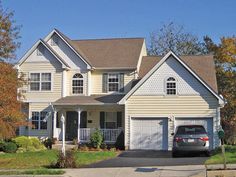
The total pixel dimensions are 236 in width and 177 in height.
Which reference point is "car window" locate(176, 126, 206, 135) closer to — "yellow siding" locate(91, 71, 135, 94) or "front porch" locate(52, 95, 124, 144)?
"front porch" locate(52, 95, 124, 144)

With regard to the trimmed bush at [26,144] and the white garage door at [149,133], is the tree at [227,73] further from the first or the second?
the trimmed bush at [26,144]

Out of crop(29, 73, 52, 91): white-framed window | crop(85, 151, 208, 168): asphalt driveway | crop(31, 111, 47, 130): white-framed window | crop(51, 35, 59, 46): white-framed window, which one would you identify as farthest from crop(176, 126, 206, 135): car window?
crop(51, 35, 59, 46): white-framed window

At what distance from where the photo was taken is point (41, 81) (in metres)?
34.3

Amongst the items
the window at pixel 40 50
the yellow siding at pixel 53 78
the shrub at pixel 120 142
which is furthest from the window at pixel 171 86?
the window at pixel 40 50

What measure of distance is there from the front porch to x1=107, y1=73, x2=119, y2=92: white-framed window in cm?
152

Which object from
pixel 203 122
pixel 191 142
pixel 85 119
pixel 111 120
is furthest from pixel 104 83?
pixel 191 142

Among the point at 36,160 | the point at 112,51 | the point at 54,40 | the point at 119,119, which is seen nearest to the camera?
the point at 36,160

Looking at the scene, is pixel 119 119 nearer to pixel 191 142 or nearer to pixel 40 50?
pixel 40 50

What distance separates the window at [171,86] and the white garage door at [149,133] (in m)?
1.88

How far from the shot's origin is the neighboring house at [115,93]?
1190 inches

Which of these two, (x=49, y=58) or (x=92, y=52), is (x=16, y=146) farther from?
(x=92, y=52)

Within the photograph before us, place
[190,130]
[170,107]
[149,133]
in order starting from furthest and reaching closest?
[149,133] < [170,107] < [190,130]

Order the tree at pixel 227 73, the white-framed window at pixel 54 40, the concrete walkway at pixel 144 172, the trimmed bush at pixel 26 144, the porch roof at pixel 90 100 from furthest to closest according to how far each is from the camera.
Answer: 1. the tree at pixel 227 73
2. the white-framed window at pixel 54 40
3. the porch roof at pixel 90 100
4. the trimmed bush at pixel 26 144
5. the concrete walkway at pixel 144 172

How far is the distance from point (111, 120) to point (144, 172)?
17.8 m
